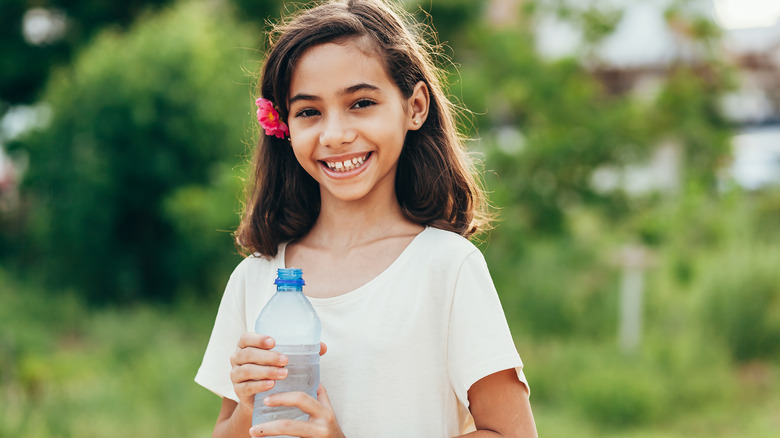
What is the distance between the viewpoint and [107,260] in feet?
27.4

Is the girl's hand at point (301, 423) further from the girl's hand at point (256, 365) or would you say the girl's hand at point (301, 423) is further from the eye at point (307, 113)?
the eye at point (307, 113)

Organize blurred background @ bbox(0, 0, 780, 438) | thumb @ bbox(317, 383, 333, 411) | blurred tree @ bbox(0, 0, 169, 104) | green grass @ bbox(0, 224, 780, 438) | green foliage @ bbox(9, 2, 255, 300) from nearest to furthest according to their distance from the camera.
Result: thumb @ bbox(317, 383, 333, 411) → green grass @ bbox(0, 224, 780, 438) → blurred background @ bbox(0, 0, 780, 438) → green foliage @ bbox(9, 2, 255, 300) → blurred tree @ bbox(0, 0, 169, 104)

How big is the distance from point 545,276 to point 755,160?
Result: 573cm

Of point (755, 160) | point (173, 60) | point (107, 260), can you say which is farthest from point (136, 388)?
point (755, 160)

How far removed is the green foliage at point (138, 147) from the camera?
7.83 metres

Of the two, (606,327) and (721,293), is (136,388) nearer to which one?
(606,327)

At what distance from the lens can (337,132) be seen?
1703mm

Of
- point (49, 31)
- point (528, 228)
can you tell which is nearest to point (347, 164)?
point (528, 228)

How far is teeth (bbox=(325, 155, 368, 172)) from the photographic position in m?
1.75

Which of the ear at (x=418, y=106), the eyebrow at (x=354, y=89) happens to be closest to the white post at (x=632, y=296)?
the ear at (x=418, y=106)

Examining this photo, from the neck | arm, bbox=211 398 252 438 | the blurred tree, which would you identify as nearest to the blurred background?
the blurred tree

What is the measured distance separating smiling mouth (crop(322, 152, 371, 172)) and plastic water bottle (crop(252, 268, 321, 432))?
0.30 m

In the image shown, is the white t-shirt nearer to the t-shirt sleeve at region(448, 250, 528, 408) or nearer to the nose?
the t-shirt sleeve at region(448, 250, 528, 408)

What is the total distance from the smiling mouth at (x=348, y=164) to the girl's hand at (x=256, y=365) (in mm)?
455
